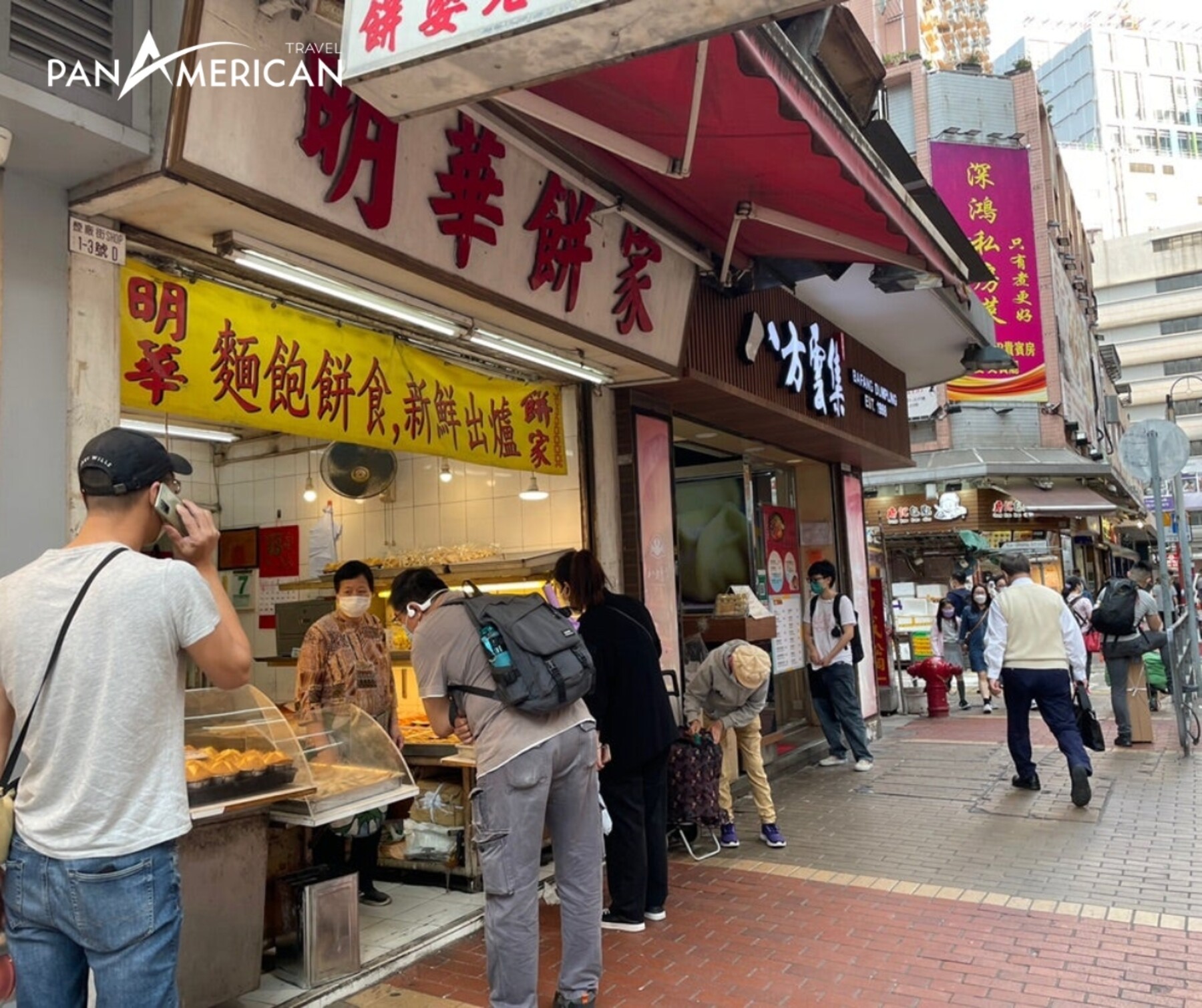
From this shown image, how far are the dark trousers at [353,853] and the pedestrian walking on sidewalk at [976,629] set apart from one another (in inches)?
417

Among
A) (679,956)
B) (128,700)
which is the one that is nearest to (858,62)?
(679,956)

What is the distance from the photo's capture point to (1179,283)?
52.1 metres

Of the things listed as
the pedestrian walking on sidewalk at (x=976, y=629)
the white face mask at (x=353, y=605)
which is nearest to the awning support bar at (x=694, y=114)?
the white face mask at (x=353, y=605)

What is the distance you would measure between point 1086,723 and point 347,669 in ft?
19.9

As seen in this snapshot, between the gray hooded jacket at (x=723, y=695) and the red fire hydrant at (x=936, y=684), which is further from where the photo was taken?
the red fire hydrant at (x=936, y=684)

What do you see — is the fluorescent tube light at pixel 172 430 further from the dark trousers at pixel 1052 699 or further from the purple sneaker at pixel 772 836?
the dark trousers at pixel 1052 699

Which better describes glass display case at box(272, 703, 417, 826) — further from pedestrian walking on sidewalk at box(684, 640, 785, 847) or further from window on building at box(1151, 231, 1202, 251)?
window on building at box(1151, 231, 1202, 251)

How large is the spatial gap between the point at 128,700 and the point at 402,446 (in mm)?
3102

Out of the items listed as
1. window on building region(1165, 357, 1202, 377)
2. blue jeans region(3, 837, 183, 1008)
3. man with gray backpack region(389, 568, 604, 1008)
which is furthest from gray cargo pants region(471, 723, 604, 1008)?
window on building region(1165, 357, 1202, 377)

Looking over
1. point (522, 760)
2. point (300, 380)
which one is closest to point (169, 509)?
point (522, 760)

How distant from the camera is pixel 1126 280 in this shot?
2098 inches

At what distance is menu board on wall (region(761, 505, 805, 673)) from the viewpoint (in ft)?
32.3

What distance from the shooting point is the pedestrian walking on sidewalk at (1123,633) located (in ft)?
30.8

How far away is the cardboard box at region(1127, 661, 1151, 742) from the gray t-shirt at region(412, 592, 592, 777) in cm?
817
